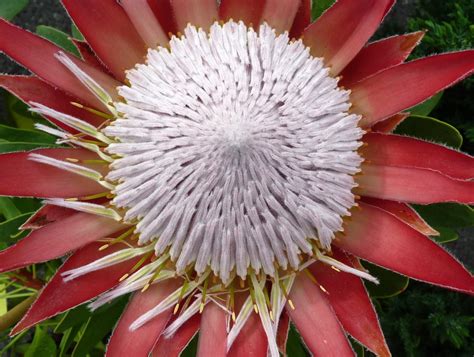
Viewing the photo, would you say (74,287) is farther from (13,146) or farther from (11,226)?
(13,146)

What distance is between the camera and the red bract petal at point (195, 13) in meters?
1.47

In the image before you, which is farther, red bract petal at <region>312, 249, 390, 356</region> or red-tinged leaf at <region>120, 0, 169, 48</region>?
red-tinged leaf at <region>120, 0, 169, 48</region>

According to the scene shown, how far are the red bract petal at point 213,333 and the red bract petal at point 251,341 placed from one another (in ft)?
0.08

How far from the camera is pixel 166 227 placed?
1.38 metres

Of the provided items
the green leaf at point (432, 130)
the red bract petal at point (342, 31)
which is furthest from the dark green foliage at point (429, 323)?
the red bract petal at point (342, 31)

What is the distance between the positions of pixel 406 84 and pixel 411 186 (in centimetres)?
21

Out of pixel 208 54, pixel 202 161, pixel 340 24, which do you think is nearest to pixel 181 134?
pixel 202 161

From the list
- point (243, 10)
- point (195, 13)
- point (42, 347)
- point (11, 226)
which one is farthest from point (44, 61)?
point (42, 347)

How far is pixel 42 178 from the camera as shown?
4.62ft

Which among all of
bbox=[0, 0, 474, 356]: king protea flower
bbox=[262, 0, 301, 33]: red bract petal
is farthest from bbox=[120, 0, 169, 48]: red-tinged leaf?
bbox=[262, 0, 301, 33]: red bract petal

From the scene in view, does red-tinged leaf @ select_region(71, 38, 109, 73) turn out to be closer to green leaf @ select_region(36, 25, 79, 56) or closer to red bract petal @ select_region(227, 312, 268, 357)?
green leaf @ select_region(36, 25, 79, 56)

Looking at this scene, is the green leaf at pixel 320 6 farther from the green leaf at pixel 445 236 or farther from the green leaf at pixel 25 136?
the green leaf at pixel 25 136

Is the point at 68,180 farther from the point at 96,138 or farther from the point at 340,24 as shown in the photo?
the point at 340,24

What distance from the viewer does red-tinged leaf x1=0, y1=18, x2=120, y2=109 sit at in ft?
4.46
